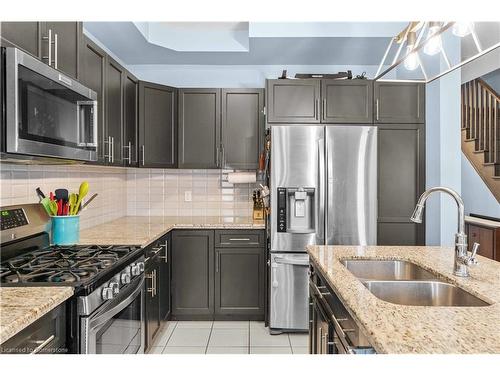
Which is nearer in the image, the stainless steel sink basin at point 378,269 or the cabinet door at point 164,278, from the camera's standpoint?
the stainless steel sink basin at point 378,269

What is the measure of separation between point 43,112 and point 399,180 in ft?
9.25

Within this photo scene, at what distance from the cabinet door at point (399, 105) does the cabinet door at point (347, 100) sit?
89 millimetres

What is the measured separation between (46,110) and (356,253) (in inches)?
64.4

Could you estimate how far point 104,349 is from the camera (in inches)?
67.7

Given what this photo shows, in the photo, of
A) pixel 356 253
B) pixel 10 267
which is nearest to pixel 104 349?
pixel 10 267

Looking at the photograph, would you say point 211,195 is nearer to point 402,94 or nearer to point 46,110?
point 402,94

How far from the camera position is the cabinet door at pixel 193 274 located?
11.2 ft

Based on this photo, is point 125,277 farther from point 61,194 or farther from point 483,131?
point 483,131

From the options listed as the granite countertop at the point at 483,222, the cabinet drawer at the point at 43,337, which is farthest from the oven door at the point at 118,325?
the granite countertop at the point at 483,222

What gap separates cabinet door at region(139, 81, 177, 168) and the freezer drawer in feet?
4.56

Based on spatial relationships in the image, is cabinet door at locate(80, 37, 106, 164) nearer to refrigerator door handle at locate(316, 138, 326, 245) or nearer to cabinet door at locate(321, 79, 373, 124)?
refrigerator door handle at locate(316, 138, 326, 245)

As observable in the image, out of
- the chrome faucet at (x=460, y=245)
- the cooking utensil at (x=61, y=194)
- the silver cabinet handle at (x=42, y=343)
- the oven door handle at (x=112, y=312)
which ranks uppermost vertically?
the cooking utensil at (x=61, y=194)

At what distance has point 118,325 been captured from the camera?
75.3 inches

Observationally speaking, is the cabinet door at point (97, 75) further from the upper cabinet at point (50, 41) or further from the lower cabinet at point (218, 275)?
the lower cabinet at point (218, 275)
